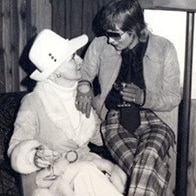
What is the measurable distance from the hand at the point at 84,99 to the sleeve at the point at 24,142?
23 cm

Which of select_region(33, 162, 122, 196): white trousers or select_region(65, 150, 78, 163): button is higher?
select_region(65, 150, 78, 163): button

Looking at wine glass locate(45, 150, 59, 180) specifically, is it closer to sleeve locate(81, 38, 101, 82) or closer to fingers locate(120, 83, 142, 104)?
fingers locate(120, 83, 142, 104)

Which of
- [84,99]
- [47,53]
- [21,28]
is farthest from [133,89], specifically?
[21,28]

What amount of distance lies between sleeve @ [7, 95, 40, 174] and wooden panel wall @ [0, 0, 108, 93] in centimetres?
116

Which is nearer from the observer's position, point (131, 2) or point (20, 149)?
point (20, 149)

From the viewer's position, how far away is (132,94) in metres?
2.33

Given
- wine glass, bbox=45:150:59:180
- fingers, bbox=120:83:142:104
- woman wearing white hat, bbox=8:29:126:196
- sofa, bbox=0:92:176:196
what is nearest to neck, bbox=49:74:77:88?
woman wearing white hat, bbox=8:29:126:196

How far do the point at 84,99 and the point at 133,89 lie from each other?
9.6 inches

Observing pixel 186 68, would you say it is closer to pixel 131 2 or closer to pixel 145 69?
pixel 145 69

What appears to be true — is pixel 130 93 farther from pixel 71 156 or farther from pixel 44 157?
pixel 44 157

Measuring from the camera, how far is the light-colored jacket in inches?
98.0

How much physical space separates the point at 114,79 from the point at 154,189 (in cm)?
68

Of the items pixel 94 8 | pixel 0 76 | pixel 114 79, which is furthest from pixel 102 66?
pixel 0 76

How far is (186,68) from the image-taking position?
2.49 metres
